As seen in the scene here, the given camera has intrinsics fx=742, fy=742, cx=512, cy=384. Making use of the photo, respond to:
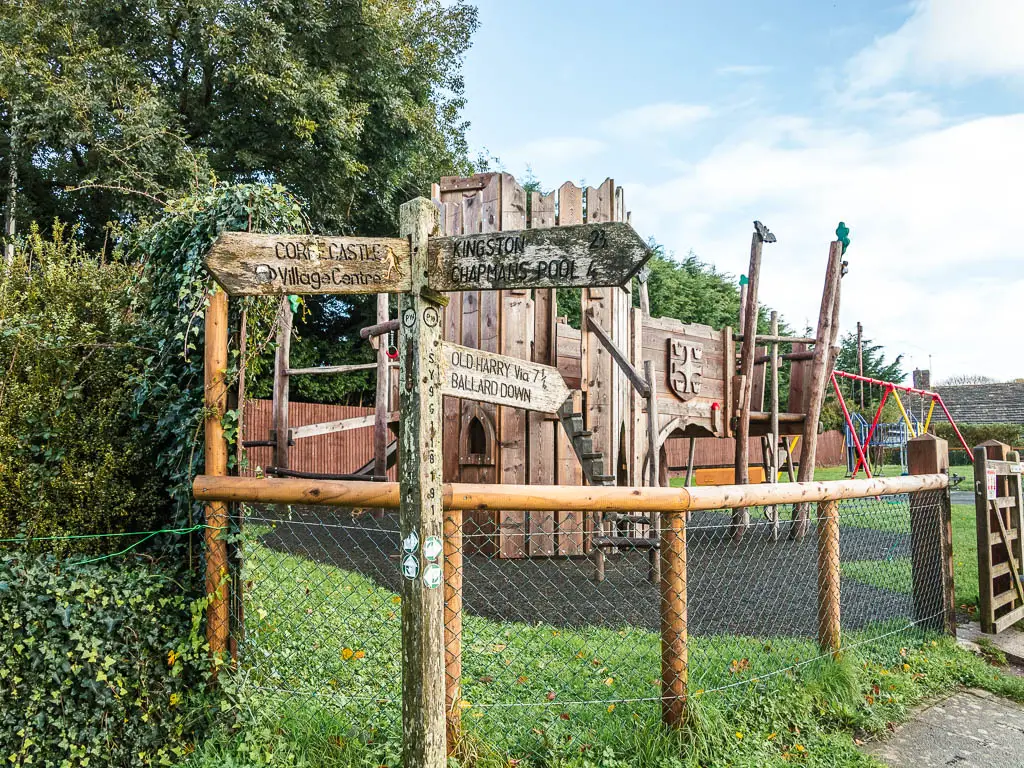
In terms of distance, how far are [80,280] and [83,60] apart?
45.0 feet

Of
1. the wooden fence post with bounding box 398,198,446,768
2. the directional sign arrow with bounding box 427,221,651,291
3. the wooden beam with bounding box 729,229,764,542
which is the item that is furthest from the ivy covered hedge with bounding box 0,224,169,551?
the wooden beam with bounding box 729,229,764,542

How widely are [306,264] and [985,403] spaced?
4718 cm

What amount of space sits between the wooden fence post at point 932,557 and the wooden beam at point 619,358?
2787mm

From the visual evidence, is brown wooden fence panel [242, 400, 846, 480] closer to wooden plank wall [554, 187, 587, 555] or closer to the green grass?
wooden plank wall [554, 187, 587, 555]

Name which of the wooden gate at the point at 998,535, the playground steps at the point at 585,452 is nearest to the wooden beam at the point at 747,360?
the playground steps at the point at 585,452

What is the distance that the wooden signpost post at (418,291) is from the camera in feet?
8.55

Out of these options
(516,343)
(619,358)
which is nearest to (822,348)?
(619,358)

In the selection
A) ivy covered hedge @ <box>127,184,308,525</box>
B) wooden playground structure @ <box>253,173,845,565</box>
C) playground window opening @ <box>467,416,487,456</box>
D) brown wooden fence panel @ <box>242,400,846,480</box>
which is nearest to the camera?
ivy covered hedge @ <box>127,184,308,525</box>

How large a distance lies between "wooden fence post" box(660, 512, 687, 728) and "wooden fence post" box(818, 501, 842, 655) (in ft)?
4.31

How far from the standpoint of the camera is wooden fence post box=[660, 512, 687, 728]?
11.0ft

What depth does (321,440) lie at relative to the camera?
19.9 meters

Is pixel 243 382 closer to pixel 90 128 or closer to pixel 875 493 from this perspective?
pixel 875 493

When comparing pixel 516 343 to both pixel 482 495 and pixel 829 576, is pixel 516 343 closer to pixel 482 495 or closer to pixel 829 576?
pixel 829 576

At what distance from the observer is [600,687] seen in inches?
165
